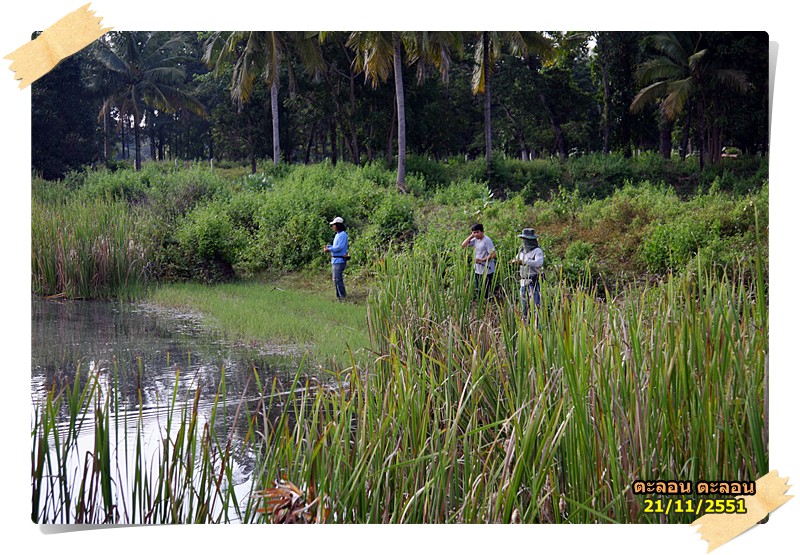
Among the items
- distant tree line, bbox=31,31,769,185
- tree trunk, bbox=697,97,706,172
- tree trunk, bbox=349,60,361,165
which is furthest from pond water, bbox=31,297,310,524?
tree trunk, bbox=697,97,706,172

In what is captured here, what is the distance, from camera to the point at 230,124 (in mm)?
3842

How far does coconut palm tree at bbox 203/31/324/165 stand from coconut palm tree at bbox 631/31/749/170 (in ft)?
5.01

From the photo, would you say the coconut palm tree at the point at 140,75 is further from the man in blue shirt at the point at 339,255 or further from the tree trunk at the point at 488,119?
the tree trunk at the point at 488,119

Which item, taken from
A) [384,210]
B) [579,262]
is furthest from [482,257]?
[384,210]

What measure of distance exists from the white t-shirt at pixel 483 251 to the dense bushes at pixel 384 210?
0.05 m

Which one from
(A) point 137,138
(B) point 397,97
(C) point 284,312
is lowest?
(C) point 284,312

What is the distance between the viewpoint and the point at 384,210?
4059mm

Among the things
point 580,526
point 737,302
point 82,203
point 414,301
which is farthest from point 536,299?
point 82,203

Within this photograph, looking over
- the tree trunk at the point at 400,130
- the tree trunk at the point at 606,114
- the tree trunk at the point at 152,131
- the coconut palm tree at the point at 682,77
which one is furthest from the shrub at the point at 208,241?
the coconut palm tree at the point at 682,77

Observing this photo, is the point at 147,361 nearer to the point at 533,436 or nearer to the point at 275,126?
the point at 275,126

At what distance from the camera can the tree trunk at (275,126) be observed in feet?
12.8

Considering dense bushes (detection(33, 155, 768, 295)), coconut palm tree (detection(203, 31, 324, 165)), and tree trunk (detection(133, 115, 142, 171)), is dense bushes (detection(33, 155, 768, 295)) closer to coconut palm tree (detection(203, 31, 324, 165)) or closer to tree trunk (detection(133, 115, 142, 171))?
tree trunk (detection(133, 115, 142, 171))

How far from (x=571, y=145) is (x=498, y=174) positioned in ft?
1.31

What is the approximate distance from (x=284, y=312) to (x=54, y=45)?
5.30 ft
